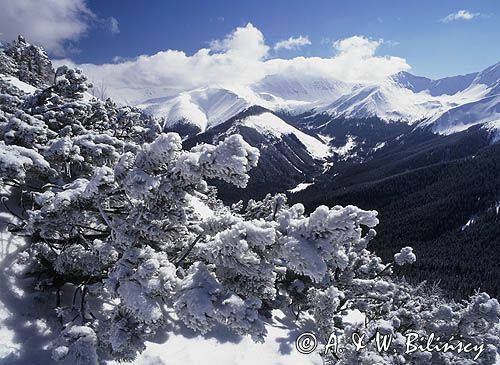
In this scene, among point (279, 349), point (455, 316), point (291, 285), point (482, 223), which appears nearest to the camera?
point (279, 349)

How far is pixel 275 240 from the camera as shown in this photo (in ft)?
22.5

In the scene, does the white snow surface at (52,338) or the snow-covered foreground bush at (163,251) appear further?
the white snow surface at (52,338)

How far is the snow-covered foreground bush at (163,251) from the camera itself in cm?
655

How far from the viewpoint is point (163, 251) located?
9180 millimetres

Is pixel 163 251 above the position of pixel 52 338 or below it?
above

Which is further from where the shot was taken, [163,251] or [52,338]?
[163,251]

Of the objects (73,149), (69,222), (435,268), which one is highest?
(73,149)

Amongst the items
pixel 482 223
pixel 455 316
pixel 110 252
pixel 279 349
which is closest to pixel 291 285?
pixel 279 349

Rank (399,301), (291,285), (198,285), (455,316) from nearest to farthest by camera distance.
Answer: (198,285) → (455,316) → (291,285) → (399,301)

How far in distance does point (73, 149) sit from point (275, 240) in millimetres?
8017

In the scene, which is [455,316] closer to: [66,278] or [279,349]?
[279,349]

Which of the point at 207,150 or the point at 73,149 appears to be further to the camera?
the point at 73,149

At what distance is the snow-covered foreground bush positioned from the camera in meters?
6.55

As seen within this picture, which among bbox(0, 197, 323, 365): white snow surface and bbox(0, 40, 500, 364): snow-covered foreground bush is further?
bbox(0, 197, 323, 365): white snow surface
